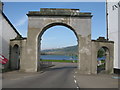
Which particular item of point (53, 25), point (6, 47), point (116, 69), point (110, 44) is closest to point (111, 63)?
point (116, 69)

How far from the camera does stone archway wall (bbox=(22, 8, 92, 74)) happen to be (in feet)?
64.8

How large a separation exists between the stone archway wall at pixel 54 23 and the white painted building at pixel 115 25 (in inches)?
135

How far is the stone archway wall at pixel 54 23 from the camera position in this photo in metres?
19.8

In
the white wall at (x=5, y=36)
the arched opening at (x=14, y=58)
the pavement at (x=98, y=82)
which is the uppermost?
the white wall at (x=5, y=36)

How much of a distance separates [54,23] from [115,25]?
7964 millimetres

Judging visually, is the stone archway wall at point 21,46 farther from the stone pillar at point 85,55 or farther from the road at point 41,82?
the stone pillar at point 85,55

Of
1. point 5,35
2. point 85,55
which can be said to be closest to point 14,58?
point 5,35

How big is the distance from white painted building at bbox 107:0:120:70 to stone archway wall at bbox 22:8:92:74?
3.44 m

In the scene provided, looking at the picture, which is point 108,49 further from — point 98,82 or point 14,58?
point 14,58

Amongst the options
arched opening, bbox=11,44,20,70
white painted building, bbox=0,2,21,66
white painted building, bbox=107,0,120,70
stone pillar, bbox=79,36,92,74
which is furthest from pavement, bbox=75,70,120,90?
arched opening, bbox=11,44,20,70

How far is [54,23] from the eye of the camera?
20500mm

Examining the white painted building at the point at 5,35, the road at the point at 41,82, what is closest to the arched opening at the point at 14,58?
the white painted building at the point at 5,35

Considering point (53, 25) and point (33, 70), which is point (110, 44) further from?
point (33, 70)

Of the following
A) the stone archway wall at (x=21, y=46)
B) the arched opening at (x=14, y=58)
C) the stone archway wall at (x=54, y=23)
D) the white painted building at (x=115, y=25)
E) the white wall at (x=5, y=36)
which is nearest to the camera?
the white painted building at (x=115, y=25)
